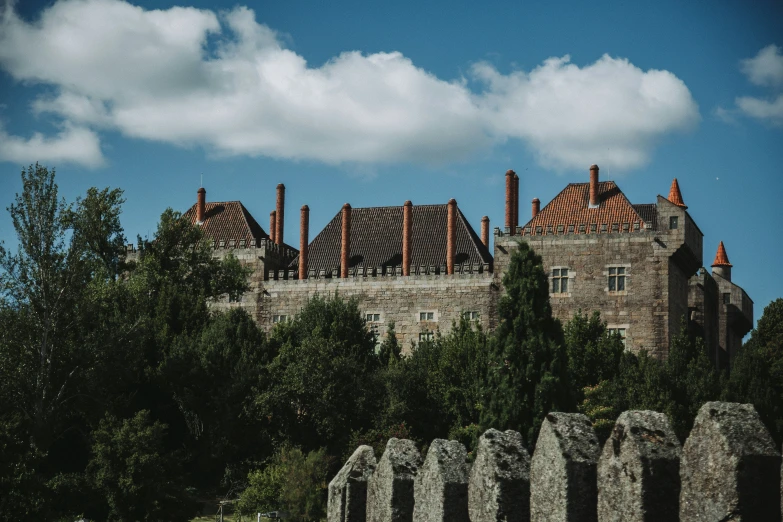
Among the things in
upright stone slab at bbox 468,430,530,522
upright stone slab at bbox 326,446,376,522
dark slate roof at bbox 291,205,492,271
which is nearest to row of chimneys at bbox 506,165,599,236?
dark slate roof at bbox 291,205,492,271

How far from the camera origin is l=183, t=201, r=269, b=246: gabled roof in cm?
6794

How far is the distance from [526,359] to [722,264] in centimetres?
4300

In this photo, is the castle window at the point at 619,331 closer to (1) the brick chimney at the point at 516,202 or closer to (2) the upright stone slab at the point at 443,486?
(1) the brick chimney at the point at 516,202

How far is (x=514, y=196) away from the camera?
206 feet

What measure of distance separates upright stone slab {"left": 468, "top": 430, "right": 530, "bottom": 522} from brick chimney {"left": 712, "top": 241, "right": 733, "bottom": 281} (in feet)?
247

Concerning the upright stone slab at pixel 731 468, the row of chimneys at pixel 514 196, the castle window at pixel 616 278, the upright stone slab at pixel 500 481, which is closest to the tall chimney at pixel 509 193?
the row of chimneys at pixel 514 196

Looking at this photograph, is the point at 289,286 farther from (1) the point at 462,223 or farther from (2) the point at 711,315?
(2) the point at 711,315

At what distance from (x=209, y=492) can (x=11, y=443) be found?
15.1 m

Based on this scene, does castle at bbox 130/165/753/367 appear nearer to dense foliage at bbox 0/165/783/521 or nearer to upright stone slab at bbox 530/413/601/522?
dense foliage at bbox 0/165/783/521

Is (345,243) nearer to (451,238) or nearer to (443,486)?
(451,238)

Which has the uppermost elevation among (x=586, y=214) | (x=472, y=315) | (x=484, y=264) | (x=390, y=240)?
(x=586, y=214)

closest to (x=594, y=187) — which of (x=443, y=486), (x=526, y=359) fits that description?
(x=526, y=359)

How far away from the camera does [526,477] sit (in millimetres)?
8039

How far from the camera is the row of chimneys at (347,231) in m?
62.5
